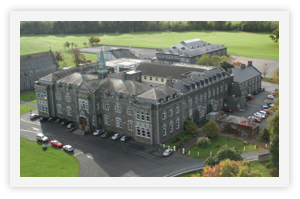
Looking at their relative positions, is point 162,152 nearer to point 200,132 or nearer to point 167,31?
point 200,132

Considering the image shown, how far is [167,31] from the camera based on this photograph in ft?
627

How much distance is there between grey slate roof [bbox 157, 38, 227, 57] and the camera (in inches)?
4591

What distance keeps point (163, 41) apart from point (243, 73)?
9274cm

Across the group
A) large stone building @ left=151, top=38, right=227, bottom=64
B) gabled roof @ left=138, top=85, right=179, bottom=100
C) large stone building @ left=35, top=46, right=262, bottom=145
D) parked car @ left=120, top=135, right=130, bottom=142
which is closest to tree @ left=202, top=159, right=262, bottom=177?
large stone building @ left=35, top=46, right=262, bottom=145

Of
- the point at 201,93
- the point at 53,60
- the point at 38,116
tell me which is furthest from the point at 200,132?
the point at 53,60

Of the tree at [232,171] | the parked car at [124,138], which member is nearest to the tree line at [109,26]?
the parked car at [124,138]

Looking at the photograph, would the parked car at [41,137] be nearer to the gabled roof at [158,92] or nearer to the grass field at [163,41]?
the gabled roof at [158,92]

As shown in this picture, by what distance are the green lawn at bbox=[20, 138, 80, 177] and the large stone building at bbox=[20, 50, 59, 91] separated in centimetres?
4455

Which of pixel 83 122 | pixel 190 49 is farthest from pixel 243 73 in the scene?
pixel 83 122

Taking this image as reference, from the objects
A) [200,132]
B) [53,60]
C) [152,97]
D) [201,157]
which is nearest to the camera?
[201,157]

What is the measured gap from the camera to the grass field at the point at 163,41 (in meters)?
144

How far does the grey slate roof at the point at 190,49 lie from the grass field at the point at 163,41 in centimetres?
1808

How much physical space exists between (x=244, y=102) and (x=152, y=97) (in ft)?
95.5

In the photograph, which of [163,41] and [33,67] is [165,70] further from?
[163,41]
